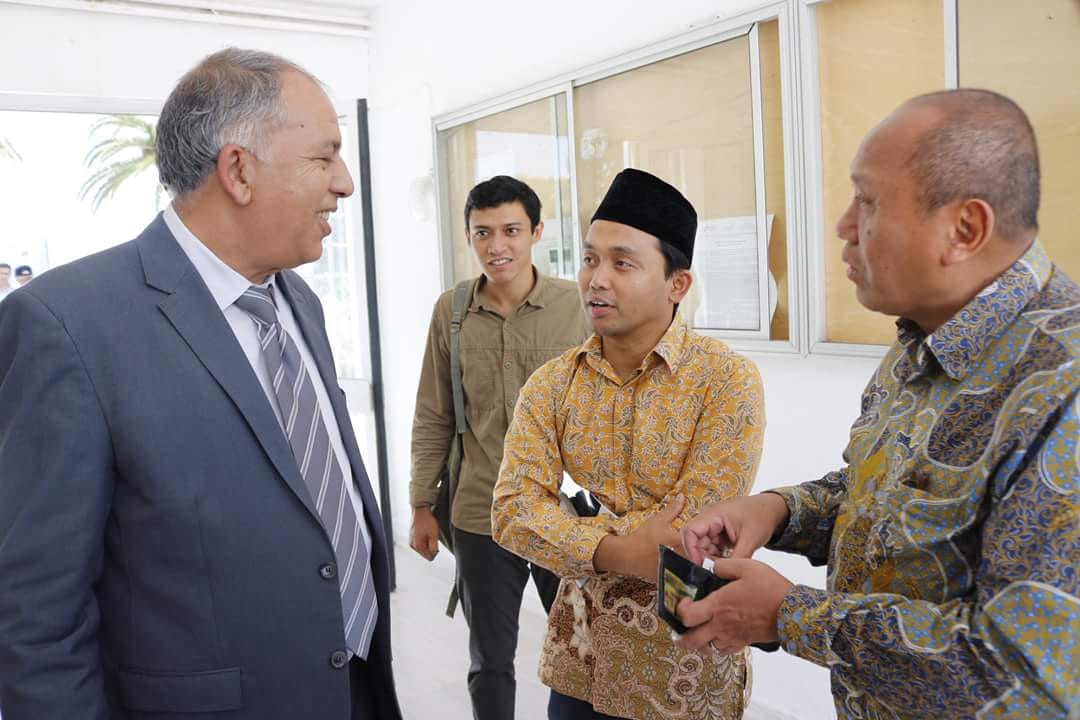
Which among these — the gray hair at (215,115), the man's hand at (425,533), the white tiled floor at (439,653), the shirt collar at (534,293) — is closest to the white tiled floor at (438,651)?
the white tiled floor at (439,653)

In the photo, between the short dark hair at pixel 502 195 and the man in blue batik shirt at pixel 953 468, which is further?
the short dark hair at pixel 502 195

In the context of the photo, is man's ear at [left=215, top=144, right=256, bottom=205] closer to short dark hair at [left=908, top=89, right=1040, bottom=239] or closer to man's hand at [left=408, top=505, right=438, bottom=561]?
short dark hair at [left=908, top=89, right=1040, bottom=239]

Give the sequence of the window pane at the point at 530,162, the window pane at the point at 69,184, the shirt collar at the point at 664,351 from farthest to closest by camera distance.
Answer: the window pane at the point at 69,184, the window pane at the point at 530,162, the shirt collar at the point at 664,351

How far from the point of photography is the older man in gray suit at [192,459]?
1.18m

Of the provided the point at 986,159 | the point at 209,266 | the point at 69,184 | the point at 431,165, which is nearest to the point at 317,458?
the point at 209,266

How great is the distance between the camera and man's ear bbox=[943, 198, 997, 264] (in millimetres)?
1019

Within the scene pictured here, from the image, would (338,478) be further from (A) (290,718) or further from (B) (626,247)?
(B) (626,247)

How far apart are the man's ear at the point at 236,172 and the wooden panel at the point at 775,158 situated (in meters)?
1.91

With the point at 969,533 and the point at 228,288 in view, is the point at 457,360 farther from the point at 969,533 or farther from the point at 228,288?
the point at 969,533

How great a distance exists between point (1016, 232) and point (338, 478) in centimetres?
114

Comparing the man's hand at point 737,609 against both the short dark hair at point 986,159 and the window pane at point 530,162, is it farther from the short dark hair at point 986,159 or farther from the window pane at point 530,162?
the window pane at point 530,162

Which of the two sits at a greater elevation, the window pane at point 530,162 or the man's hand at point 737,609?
the window pane at point 530,162

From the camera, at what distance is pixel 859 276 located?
3.85 ft

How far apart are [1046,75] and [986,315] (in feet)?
4.74
